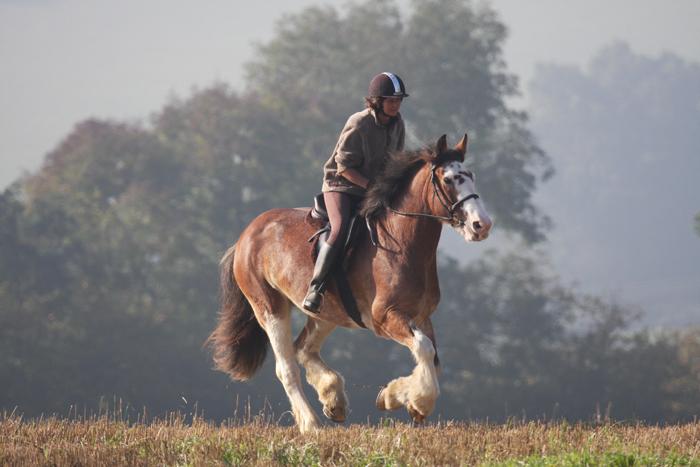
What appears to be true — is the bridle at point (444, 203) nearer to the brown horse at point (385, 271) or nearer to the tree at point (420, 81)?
the brown horse at point (385, 271)

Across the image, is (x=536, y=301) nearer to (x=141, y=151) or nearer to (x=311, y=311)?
(x=141, y=151)

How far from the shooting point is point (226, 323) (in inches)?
495

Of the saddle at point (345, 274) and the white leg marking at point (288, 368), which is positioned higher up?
the saddle at point (345, 274)

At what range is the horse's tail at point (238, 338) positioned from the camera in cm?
Answer: 1252

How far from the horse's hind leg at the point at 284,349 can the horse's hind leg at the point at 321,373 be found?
0.39 ft

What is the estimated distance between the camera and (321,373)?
11.2 meters

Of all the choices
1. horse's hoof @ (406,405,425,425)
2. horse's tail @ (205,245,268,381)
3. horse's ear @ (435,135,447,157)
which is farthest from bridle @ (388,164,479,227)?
horse's tail @ (205,245,268,381)

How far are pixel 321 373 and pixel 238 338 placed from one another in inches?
60.8

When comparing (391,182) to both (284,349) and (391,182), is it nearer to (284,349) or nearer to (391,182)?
(391,182)

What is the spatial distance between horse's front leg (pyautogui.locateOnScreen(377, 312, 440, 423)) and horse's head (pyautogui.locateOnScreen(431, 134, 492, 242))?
90 cm

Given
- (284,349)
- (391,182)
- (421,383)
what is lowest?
(421,383)

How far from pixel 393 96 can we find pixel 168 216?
3730cm

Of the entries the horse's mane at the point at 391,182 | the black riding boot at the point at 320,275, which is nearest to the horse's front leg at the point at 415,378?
the black riding boot at the point at 320,275

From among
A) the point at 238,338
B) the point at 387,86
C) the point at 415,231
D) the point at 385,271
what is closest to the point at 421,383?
Answer: the point at 385,271
